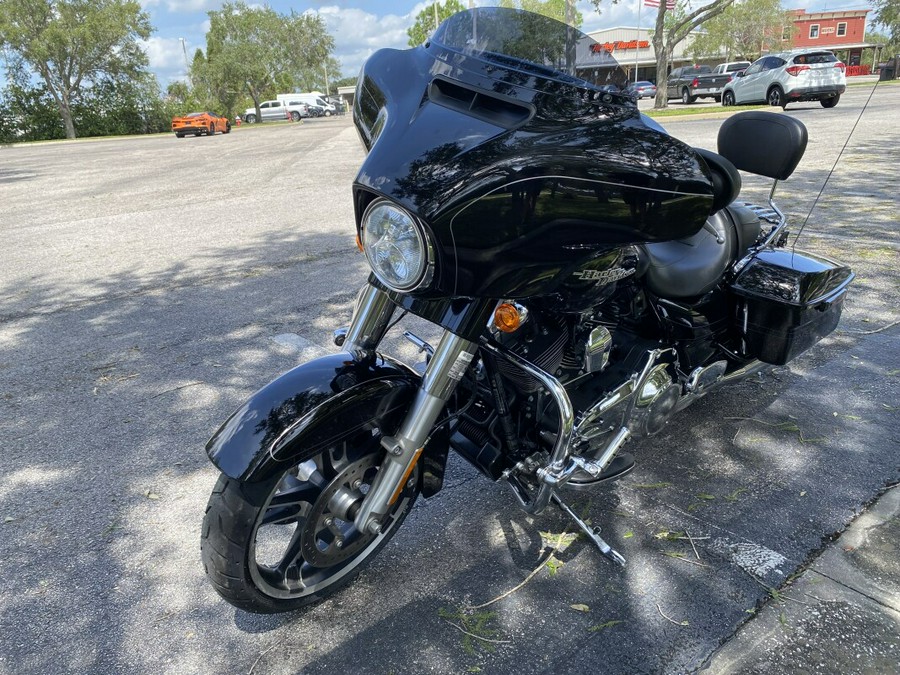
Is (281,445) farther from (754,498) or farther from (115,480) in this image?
(754,498)

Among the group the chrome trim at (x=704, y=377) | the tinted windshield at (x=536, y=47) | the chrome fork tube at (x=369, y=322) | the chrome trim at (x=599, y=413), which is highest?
the tinted windshield at (x=536, y=47)

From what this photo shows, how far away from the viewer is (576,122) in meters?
1.83

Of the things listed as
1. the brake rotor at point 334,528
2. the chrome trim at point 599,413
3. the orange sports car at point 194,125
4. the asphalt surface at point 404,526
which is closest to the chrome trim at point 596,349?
the chrome trim at point 599,413

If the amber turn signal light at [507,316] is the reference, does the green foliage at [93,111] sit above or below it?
above

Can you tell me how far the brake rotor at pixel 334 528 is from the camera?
7.30 ft

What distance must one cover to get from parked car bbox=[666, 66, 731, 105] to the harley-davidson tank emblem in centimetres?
3121

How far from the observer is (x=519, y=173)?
169 centimetres

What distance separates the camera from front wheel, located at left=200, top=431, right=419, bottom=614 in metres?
2.05

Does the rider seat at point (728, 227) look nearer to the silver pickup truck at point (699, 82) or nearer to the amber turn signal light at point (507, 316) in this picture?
the amber turn signal light at point (507, 316)

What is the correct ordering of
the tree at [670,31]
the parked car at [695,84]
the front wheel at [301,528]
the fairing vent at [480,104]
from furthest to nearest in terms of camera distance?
the parked car at [695,84] < the tree at [670,31] < the front wheel at [301,528] < the fairing vent at [480,104]

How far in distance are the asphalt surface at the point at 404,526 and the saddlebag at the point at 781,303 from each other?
55 centimetres

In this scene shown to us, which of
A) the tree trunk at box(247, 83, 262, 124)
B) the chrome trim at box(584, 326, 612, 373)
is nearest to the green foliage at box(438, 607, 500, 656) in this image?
the chrome trim at box(584, 326, 612, 373)

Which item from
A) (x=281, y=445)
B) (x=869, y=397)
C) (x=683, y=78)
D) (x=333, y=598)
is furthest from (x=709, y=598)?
(x=683, y=78)

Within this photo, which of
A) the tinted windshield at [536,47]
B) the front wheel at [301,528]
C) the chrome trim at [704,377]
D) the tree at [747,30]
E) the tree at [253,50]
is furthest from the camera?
the tree at [747,30]
